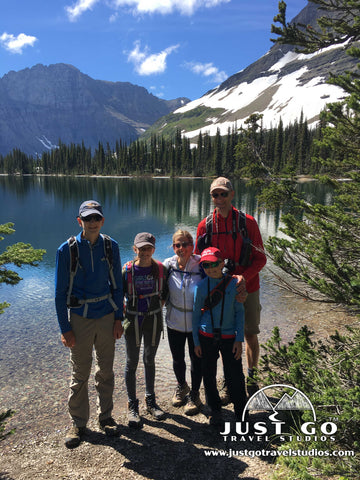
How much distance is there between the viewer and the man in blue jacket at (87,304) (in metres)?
4.46

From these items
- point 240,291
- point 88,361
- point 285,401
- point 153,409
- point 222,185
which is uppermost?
point 222,185

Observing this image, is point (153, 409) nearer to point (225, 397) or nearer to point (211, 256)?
point (225, 397)

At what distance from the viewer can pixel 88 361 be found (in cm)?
475

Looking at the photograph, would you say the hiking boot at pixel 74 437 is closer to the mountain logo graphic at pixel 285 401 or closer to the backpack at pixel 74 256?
the backpack at pixel 74 256

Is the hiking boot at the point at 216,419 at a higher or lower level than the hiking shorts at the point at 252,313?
lower

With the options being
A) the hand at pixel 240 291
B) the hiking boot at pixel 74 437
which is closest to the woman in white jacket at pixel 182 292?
the hand at pixel 240 291

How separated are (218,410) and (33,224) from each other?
33.0 metres

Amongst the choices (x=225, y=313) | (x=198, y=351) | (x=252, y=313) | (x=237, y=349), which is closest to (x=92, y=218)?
(x=225, y=313)

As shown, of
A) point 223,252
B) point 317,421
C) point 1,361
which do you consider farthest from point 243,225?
point 1,361

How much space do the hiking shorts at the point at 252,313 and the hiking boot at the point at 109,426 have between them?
8.23 feet

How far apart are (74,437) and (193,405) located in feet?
6.11

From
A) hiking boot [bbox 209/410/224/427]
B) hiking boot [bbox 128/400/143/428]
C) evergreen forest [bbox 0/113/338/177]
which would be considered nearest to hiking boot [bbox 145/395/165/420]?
hiking boot [bbox 128/400/143/428]

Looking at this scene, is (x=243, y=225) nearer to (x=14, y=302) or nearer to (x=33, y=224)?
(x=14, y=302)

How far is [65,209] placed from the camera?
144 feet
